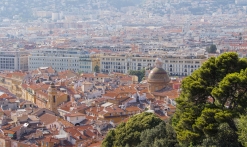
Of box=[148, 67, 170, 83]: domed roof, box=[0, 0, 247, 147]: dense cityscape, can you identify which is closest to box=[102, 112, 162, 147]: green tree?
box=[0, 0, 247, 147]: dense cityscape

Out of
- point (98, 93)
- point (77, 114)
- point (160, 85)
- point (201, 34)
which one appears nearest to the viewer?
point (77, 114)

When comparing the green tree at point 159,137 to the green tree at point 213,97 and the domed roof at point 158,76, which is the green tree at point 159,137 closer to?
the green tree at point 213,97

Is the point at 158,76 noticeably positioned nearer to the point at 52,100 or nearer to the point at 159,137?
the point at 52,100

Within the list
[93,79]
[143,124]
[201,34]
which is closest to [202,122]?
[143,124]

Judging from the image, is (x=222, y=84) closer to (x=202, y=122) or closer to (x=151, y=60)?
(x=202, y=122)

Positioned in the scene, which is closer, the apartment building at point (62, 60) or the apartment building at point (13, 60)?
the apartment building at point (62, 60)

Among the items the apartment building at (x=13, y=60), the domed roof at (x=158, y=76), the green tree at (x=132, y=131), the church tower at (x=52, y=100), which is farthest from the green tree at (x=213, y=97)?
the apartment building at (x=13, y=60)

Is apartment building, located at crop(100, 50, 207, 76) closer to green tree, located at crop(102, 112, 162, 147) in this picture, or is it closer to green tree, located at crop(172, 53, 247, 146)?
green tree, located at crop(102, 112, 162, 147)
